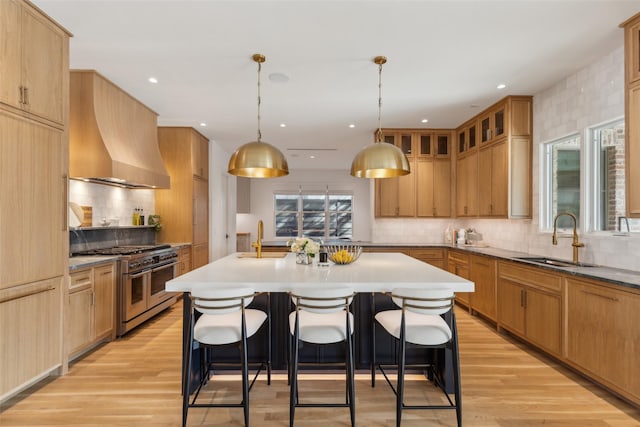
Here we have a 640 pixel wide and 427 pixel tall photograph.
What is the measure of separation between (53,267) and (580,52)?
16.0 feet

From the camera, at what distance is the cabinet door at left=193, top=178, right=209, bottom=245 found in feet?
18.7

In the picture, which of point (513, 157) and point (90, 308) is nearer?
point (90, 308)

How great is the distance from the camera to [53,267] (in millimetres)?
2750

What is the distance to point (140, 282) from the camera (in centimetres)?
402

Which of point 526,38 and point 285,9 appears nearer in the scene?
point 285,9

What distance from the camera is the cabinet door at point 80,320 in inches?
121

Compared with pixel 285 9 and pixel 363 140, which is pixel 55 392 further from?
pixel 363 140

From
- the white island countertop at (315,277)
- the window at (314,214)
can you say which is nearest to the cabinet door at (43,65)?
the white island countertop at (315,277)


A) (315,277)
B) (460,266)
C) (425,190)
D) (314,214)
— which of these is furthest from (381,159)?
(314,214)

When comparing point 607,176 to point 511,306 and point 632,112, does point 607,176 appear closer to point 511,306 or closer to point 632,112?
point 632,112

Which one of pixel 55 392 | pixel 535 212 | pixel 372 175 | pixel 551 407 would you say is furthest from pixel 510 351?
pixel 55 392

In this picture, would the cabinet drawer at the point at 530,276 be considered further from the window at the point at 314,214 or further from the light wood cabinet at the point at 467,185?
the window at the point at 314,214

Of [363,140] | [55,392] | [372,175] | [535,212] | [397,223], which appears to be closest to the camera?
[55,392]

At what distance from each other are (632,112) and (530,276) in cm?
163
